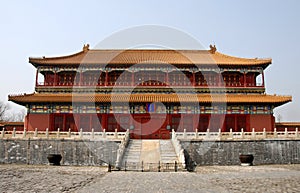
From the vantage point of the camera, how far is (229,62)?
34.0 metres

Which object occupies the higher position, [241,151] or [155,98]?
[155,98]

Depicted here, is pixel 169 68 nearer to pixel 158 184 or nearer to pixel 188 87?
pixel 188 87

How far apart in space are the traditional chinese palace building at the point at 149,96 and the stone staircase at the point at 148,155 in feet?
17.1

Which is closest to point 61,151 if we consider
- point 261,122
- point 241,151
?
point 241,151

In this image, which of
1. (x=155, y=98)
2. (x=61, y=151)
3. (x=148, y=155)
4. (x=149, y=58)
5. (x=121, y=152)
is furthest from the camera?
(x=149, y=58)

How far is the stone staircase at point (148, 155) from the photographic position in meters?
19.9

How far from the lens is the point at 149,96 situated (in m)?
31.7

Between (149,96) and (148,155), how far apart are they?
10592mm

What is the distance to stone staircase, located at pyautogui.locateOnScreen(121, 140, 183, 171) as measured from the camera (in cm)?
1986

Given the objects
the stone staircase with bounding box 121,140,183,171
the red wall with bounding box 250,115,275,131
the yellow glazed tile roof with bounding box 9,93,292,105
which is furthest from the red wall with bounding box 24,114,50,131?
the red wall with bounding box 250,115,275,131

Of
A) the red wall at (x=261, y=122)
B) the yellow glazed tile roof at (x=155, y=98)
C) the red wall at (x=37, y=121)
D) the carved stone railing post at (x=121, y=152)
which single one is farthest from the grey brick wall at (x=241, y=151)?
the red wall at (x=37, y=121)

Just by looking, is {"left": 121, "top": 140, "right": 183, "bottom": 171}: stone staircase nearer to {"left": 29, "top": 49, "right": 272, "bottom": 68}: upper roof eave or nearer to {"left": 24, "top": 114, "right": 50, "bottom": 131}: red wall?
{"left": 24, "top": 114, "right": 50, "bottom": 131}: red wall

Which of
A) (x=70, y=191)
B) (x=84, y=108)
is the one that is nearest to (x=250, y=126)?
(x=84, y=108)

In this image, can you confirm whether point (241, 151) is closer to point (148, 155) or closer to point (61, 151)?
point (148, 155)
